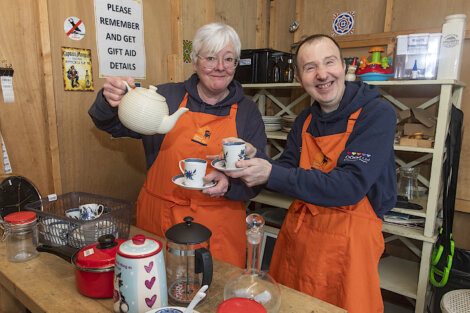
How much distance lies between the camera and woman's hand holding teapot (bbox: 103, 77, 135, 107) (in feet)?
4.22

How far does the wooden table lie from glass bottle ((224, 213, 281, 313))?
49mm

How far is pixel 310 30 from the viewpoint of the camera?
2.87 metres

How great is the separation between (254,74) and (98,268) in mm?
2027

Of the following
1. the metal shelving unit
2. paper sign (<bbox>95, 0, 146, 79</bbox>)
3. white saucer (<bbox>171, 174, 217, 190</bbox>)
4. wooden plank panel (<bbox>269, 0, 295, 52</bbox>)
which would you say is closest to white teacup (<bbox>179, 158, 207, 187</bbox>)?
white saucer (<bbox>171, 174, 217, 190</bbox>)

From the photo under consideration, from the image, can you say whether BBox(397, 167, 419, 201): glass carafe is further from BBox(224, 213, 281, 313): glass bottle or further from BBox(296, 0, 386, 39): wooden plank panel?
BBox(224, 213, 281, 313): glass bottle

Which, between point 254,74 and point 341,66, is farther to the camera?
point 254,74

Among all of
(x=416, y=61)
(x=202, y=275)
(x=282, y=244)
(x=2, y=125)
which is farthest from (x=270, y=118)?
(x=202, y=275)

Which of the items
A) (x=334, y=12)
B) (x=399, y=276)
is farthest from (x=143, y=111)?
(x=334, y=12)

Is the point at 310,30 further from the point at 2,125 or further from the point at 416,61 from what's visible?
the point at 2,125

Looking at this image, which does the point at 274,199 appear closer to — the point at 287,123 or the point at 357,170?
the point at 287,123

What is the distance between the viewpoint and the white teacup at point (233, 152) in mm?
1181

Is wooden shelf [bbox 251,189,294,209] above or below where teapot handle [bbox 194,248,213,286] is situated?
below

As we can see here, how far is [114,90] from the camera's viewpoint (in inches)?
51.3

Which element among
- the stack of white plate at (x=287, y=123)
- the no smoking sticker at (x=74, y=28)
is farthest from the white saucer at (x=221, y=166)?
the stack of white plate at (x=287, y=123)
